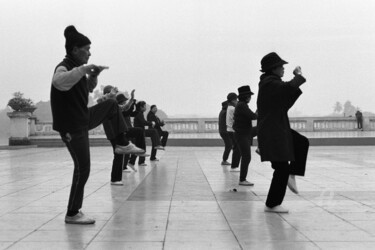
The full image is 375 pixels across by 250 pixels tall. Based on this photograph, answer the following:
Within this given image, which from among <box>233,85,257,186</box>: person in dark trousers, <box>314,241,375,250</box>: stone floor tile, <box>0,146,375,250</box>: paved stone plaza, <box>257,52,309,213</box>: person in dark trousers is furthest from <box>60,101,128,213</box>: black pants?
<box>233,85,257,186</box>: person in dark trousers

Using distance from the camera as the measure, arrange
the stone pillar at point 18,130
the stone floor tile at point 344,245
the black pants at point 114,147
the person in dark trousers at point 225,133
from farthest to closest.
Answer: the stone pillar at point 18,130 < the person in dark trousers at point 225,133 < the black pants at point 114,147 < the stone floor tile at point 344,245

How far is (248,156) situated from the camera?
323 inches

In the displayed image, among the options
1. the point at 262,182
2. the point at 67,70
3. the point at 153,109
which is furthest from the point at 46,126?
the point at 67,70

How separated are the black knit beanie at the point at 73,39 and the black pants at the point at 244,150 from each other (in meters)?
3.93

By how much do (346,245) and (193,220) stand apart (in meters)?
1.73

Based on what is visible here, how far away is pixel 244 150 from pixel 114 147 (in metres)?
2.30

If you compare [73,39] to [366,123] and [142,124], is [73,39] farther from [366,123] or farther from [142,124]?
[366,123]

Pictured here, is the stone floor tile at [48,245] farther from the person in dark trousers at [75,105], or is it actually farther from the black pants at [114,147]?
the black pants at [114,147]

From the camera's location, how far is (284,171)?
560cm

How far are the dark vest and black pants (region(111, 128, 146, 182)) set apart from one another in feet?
11.1

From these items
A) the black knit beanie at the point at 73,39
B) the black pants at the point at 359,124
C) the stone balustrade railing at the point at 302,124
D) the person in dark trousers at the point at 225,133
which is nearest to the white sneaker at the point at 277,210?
the black knit beanie at the point at 73,39

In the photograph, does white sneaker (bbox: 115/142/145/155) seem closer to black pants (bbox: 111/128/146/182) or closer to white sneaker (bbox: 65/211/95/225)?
white sneaker (bbox: 65/211/95/225)

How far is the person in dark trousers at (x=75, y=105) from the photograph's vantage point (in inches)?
188

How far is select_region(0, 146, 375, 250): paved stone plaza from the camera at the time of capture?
425 centimetres
